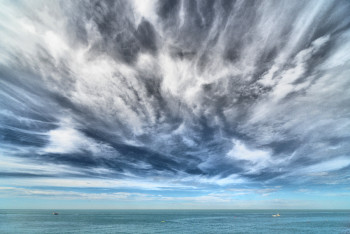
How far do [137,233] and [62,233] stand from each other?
110ft

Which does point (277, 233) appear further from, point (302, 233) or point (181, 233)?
point (181, 233)

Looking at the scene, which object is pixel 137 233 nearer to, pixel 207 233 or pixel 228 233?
pixel 207 233

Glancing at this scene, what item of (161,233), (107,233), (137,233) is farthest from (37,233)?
(161,233)

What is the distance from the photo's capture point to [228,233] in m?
80.6

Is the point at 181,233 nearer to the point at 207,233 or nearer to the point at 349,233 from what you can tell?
the point at 207,233

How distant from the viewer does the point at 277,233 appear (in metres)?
80.8

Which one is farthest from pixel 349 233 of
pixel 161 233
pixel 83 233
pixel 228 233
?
pixel 83 233

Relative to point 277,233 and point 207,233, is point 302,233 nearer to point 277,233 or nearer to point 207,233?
point 277,233

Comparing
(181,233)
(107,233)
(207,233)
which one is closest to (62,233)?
(107,233)

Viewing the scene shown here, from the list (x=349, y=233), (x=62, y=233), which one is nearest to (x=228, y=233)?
(x=349, y=233)

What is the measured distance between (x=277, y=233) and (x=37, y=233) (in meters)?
109

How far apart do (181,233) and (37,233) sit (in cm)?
6464

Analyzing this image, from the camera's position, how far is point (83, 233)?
80.7 metres

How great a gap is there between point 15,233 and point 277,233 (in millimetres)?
118334
